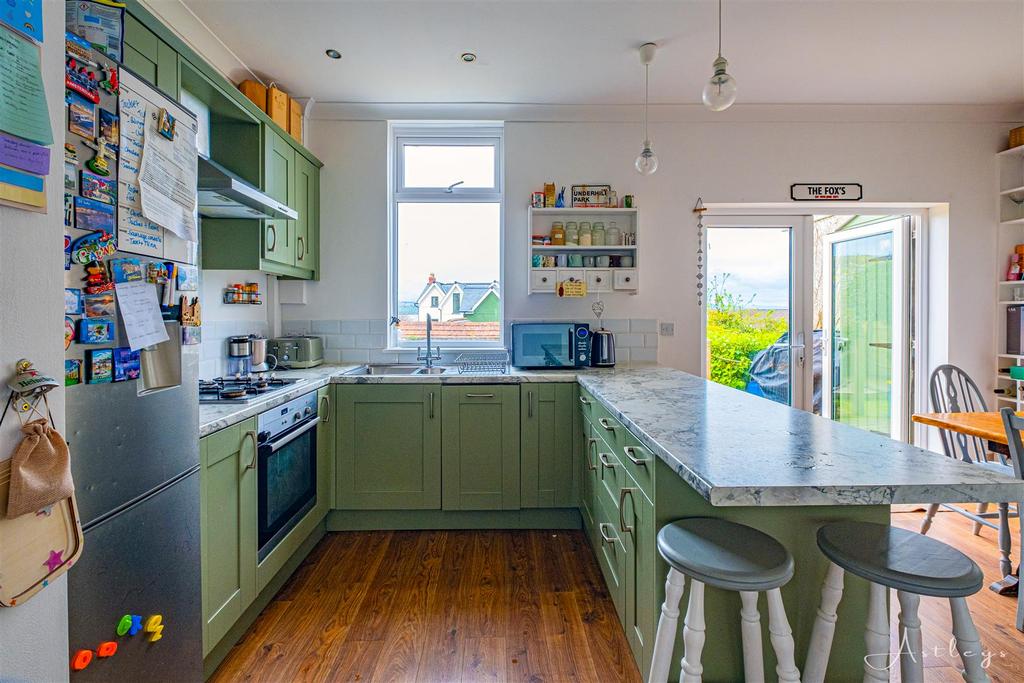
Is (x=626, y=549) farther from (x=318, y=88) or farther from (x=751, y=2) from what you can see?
(x=318, y=88)

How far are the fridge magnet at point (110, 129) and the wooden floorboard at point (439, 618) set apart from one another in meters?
1.72

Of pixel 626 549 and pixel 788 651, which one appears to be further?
pixel 626 549

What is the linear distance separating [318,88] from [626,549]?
3237 millimetres

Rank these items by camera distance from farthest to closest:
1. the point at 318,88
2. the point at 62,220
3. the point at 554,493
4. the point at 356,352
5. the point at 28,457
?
the point at 356,352
the point at 318,88
the point at 554,493
the point at 62,220
the point at 28,457

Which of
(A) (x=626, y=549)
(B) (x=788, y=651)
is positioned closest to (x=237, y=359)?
(A) (x=626, y=549)

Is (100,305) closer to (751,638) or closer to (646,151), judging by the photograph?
(751,638)

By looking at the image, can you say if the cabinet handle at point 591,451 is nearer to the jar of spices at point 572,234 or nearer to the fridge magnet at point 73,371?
the jar of spices at point 572,234

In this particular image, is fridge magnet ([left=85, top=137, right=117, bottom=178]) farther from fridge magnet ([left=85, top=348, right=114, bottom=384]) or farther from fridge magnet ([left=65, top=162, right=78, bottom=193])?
fridge magnet ([left=85, top=348, right=114, bottom=384])

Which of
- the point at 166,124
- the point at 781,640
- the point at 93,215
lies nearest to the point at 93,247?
the point at 93,215

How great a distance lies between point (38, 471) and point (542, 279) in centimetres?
265

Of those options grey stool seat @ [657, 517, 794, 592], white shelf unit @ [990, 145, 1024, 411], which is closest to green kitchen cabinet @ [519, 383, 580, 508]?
grey stool seat @ [657, 517, 794, 592]

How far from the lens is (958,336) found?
3.37 m

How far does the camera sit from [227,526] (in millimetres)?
1633

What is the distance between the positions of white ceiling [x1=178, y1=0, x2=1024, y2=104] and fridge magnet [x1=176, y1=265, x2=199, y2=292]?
1.61 meters
